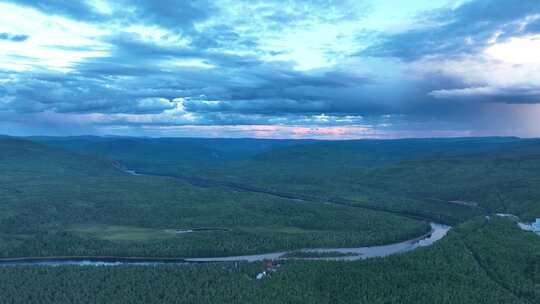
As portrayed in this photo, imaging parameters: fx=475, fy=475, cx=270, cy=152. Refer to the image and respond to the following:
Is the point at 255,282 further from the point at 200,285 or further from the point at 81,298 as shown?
the point at 81,298

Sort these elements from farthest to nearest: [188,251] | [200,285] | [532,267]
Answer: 1. [188,251]
2. [532,267]
3. [200,285]

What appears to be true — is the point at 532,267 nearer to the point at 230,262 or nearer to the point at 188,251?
the point at 230,262

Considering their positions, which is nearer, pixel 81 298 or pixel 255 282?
pixel 81 298

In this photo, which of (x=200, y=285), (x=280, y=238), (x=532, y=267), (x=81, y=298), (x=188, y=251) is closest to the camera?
(x=81, y=298)

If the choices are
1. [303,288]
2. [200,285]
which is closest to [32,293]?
[200,285]

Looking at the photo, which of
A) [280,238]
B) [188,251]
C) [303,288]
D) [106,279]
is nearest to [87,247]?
[188,251]

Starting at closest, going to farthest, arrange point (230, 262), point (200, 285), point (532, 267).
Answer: point (200, 285)
point (532, 267)
point (230, 262)
